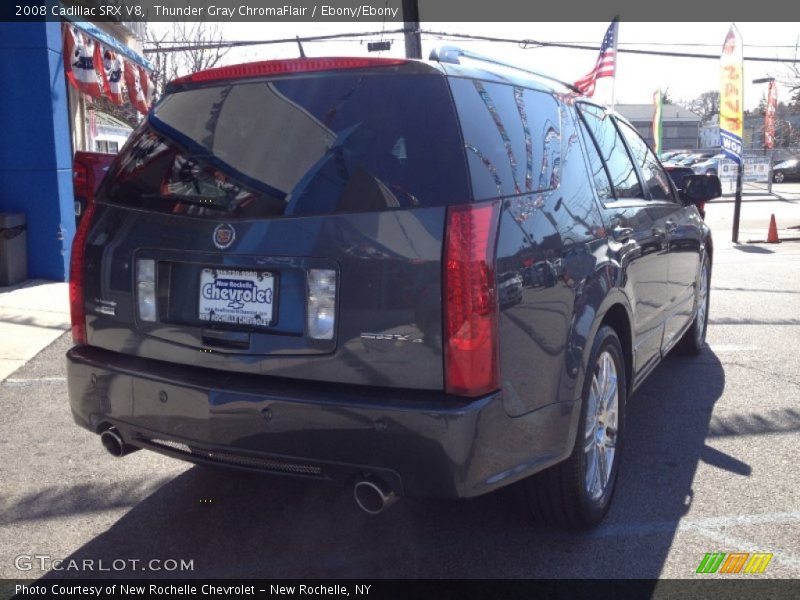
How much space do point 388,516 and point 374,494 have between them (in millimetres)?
1026

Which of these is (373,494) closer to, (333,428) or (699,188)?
(333,428)

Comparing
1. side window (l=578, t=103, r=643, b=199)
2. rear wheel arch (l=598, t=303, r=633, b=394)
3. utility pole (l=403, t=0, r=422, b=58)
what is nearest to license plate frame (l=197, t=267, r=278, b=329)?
rear wheel arch (l=598, t=303, r=633, b=394)

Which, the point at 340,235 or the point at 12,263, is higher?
the point at 340,235

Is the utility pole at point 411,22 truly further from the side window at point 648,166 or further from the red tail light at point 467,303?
the red tail light at point 467,303

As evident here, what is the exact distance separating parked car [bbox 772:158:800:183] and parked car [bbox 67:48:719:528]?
4388 centimetres

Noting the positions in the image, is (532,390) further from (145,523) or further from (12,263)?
(12,263)

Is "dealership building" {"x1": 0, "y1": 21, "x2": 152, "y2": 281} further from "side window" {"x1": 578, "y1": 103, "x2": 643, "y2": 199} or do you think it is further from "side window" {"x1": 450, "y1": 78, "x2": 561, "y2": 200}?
"side window" {"x1": 450, "y1": 78, "x2": 561, "y2": 200}

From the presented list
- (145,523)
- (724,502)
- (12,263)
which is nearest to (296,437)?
(145,523)

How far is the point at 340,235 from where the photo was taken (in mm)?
2955

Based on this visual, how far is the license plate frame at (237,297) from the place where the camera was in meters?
3.06

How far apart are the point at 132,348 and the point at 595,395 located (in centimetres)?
189

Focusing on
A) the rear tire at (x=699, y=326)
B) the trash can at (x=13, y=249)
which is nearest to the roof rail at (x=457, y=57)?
the rear tire at (x=699, y=326)

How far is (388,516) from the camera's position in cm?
390
